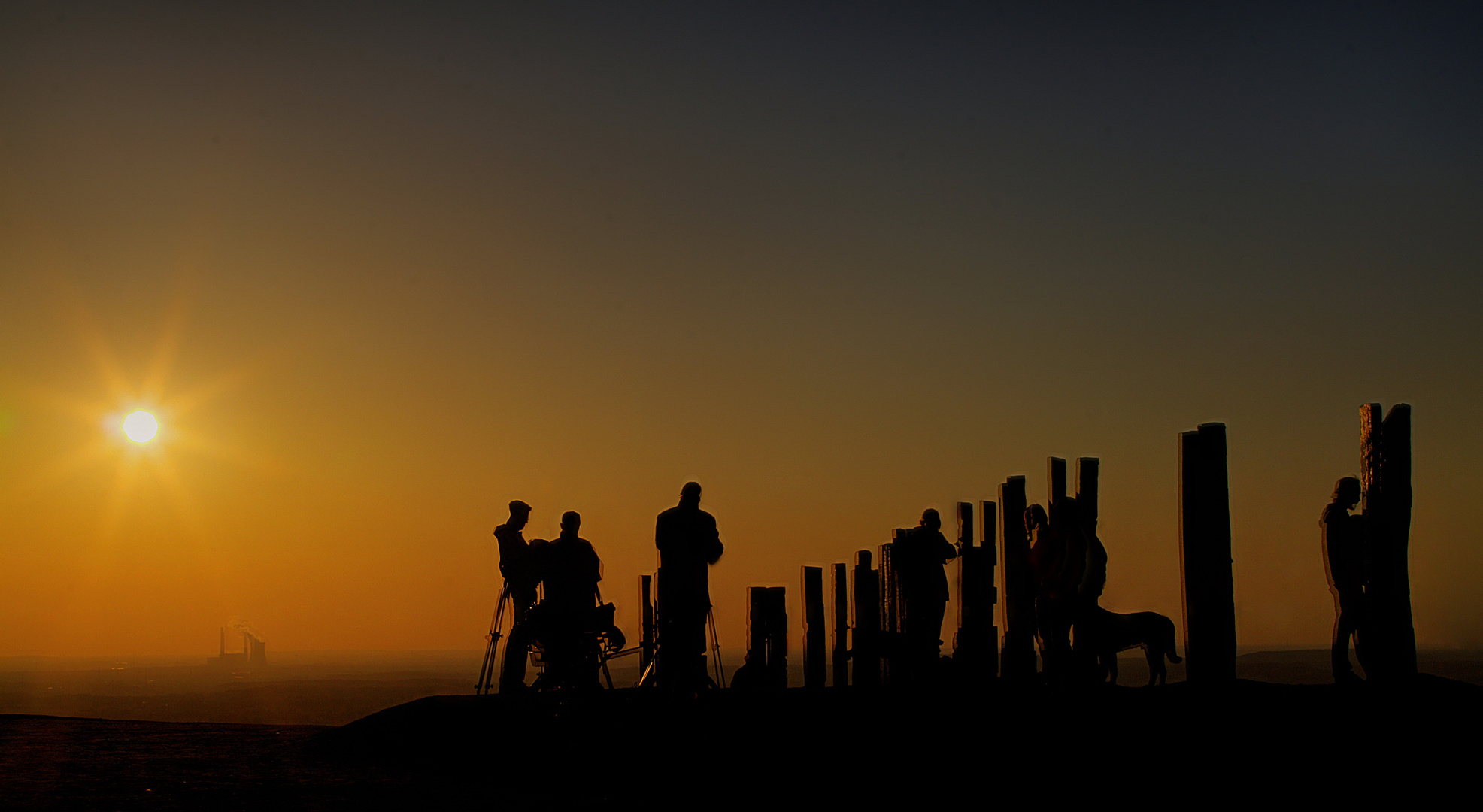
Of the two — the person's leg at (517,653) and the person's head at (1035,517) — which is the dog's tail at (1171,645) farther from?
the person's leg at (517,653)

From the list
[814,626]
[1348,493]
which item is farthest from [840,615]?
[1348,493]

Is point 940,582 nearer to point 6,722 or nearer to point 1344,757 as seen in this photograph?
point 1344,757

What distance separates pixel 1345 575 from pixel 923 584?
18.4 feet

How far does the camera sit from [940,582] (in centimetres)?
1806

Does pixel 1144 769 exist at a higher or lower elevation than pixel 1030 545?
lower

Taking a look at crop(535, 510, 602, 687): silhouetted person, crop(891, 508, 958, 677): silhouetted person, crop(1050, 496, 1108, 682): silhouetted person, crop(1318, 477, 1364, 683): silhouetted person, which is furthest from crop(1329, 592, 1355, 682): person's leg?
crop(535, 510, 602, 687): silhouetted person

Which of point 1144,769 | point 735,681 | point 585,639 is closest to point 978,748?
point 1144,769

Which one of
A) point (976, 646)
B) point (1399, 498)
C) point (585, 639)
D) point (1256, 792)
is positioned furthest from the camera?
point (976, 646)

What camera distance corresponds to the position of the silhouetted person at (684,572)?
15.7 meters

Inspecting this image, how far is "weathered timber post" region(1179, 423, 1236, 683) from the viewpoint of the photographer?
41.1ft

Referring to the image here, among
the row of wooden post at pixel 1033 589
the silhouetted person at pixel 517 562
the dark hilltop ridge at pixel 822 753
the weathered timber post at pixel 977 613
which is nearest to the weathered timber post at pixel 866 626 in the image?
the row of wooden post at pixel 1033 589

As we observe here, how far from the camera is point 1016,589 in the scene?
16828 millimetres

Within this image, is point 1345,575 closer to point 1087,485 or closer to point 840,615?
point 1087,485

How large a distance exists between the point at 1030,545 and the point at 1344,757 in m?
6.09
